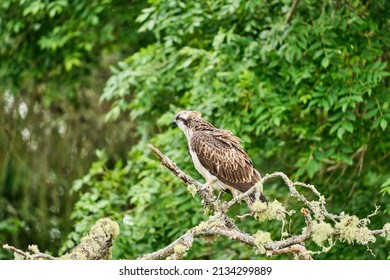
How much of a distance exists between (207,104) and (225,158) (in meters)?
2.90

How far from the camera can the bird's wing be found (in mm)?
5559

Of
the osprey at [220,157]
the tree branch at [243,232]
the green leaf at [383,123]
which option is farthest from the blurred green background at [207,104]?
the tree branch at [243,232]

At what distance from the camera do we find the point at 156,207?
912 cm

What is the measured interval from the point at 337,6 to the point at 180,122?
10.1 feet

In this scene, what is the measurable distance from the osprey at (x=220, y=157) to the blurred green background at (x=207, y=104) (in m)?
1.64

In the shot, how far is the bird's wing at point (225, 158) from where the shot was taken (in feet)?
18.2

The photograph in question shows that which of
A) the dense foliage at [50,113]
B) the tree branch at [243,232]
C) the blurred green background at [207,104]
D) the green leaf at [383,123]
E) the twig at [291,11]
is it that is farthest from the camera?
the dense foliage at [50,113]

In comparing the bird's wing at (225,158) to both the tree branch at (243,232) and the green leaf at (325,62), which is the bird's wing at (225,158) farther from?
the green leaf at (325,62)

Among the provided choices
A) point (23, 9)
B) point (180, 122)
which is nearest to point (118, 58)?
point (23, 9)

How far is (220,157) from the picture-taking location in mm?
5711

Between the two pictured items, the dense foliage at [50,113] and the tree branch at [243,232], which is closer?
the tree branch at [243,232]

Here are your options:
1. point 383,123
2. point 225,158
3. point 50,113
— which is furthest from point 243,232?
point 50,113

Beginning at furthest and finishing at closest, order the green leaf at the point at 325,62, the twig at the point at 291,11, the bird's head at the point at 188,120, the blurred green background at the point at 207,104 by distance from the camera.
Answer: the twig at the point at 291,11 → the blurred green background at the point at 207,104 → the green leaf at the point at 325,62 → the bird's head at the point at 188,120

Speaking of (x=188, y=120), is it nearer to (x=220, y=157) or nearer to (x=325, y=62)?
(x=220, y=157)
